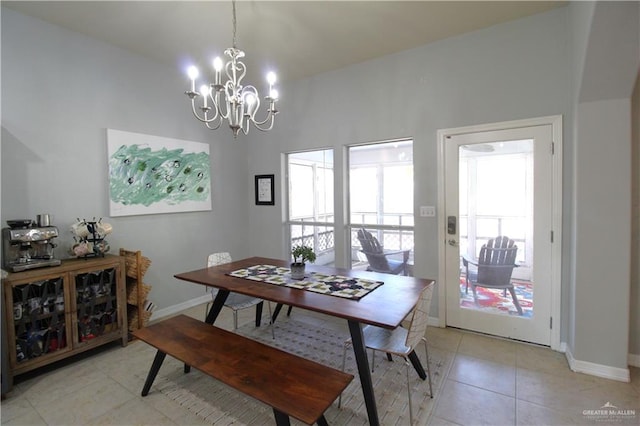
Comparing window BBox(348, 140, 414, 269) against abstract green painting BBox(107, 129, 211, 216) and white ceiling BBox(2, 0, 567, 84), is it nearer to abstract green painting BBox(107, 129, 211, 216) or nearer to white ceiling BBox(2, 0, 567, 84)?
white ceiling BBox(2, 0, 567, 84)

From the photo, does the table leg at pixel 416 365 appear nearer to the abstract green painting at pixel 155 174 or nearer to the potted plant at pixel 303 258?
the potted plant at pixel 303 258

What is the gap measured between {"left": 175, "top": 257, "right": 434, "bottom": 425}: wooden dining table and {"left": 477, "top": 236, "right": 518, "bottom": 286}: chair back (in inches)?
42.4

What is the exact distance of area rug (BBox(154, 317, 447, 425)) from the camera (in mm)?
1900

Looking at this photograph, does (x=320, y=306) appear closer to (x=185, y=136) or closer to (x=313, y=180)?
(x=313, y=180)

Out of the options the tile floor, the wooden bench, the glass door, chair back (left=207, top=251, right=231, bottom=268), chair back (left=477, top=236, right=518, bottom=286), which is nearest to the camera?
the wooden bench

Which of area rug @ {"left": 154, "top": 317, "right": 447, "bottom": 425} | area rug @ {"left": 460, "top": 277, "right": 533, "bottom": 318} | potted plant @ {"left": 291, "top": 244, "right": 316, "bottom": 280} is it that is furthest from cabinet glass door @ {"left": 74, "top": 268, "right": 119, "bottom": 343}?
area rug @ {"left": 460, "top": 277, "right": 533, "bottom": 318}

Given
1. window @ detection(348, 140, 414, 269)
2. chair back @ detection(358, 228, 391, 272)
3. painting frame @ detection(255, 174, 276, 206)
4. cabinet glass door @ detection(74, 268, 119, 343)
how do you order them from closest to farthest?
1. cabinet glass door @ detection(74, 268, 119, 343)
2. window @ detection(348, 140, 414, 269)
3. chair back @ detection(358, 228, 391, 272)
4. painting frame @ detection(255, 174, 276, 206)

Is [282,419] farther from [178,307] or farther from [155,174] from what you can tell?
[155,174]

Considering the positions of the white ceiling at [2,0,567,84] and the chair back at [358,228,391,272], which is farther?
the chair back at [358,228,391,272]

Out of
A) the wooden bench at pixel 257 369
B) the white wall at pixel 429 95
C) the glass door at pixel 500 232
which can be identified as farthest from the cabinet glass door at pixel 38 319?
the glass door at pixel 500 232

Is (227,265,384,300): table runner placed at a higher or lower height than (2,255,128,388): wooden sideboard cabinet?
higher

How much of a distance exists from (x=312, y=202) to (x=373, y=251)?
44.4 inches

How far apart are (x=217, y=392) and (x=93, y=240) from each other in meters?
1.81

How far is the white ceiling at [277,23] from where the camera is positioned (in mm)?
2471
